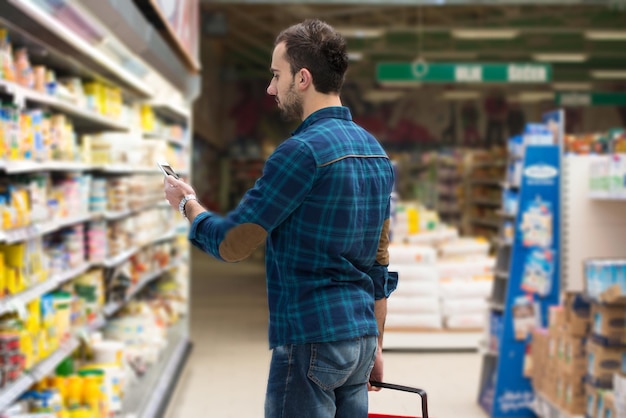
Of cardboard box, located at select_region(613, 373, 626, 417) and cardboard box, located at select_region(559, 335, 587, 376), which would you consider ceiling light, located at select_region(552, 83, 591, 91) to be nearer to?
cardboard box, located at select_region(559, 335, 587, 376)

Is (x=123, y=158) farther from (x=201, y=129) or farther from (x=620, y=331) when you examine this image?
(x=201, y=129)

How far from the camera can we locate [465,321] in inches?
323

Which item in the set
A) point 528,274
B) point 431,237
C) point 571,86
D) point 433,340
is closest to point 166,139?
point 431,237

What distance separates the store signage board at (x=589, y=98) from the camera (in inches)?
622

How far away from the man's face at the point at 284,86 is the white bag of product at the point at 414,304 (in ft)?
20.0

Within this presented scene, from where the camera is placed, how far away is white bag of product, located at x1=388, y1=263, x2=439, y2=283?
26.5ft

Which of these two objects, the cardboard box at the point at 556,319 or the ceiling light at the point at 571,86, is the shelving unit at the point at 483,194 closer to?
the ceiling light at the point at 571,86

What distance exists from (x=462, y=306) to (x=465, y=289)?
16cm

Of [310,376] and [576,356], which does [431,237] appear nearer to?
[576,356]

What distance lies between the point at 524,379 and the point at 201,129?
11.9 meters

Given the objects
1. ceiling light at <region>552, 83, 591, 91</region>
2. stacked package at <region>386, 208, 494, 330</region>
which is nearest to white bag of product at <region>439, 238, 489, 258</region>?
stacked package at <region>386, 208, 494, 330</region>

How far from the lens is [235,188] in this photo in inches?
1031

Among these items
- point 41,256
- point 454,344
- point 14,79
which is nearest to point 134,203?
point 41,256

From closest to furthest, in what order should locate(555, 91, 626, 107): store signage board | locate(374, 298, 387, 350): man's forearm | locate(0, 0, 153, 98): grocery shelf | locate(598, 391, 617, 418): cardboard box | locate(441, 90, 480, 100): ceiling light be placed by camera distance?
locate(374, 298, 387, 350): man's forearm → locate(0, 0, 153, 98): grocery shelf → locate(598, 391, 617, 418): cardboard box → locate(555, 91, 626, 107): store signage board → locate(441, 90, 480, 100): ceiling light
